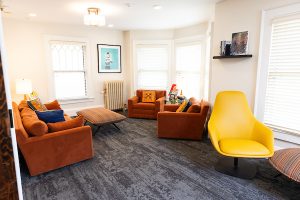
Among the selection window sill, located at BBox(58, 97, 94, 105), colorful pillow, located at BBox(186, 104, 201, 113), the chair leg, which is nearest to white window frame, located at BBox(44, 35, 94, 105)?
window sill, located at BBox(58, 97, 94, 105)

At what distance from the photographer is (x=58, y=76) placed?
16.8ft

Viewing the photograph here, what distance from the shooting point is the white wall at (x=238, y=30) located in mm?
2798

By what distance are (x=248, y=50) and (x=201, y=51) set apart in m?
1.90

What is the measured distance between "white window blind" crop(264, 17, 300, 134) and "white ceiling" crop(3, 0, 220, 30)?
4.10 ft

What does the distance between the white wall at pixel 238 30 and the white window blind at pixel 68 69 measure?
12.0ft

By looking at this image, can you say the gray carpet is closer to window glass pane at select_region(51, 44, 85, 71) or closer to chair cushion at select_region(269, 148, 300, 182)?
chair cushion at select_region(269, 148, 300, 182)

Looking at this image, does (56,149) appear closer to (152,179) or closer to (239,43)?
(152,179)

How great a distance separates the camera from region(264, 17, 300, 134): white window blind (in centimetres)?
249

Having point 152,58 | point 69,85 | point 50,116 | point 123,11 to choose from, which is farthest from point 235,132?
point 69,85

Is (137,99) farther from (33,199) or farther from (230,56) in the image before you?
(33,199)

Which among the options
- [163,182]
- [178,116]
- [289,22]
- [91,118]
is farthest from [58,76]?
[289,22]

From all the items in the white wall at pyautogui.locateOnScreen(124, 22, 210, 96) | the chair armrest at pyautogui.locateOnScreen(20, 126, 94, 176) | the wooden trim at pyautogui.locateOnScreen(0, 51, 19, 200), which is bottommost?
the chair armrest at pyautogui.locateOnScreen(20, 126, 94, 176)

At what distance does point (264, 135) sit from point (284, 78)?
0.89 m

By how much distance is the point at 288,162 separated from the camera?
1994 mm
